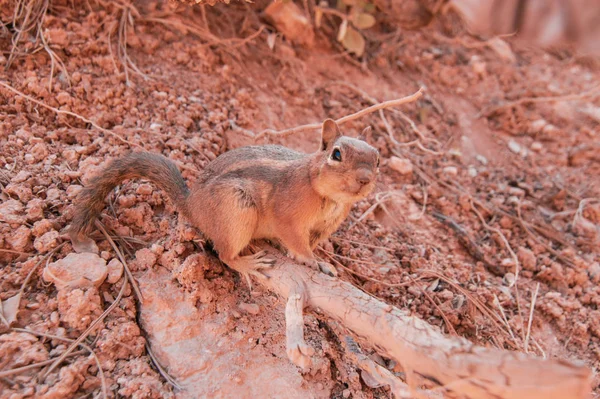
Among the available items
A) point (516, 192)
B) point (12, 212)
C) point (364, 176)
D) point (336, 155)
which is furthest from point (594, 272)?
point (12, 212)

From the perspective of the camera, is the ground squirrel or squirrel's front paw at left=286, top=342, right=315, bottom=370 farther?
the ground squirrel

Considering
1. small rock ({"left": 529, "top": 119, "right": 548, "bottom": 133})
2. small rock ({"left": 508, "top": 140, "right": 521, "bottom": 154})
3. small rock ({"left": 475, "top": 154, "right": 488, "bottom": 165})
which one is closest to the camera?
small rock ({"left": 475, "top": 154, "right": 488, "bottom": 165})

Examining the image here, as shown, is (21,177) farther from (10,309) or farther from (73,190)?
(10,309)

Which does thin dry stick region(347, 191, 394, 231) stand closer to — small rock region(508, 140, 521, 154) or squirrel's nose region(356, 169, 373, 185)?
squirrel's nose region(356, 169, 373, 185)

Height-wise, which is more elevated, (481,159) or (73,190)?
(481,159)

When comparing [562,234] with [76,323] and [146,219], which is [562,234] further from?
[76,323]

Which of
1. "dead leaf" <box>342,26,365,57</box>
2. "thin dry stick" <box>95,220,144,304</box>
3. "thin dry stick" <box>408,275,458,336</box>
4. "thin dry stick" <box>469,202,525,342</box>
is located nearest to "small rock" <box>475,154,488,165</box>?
"thin dry stick" <box>469,202,525,342</box>
